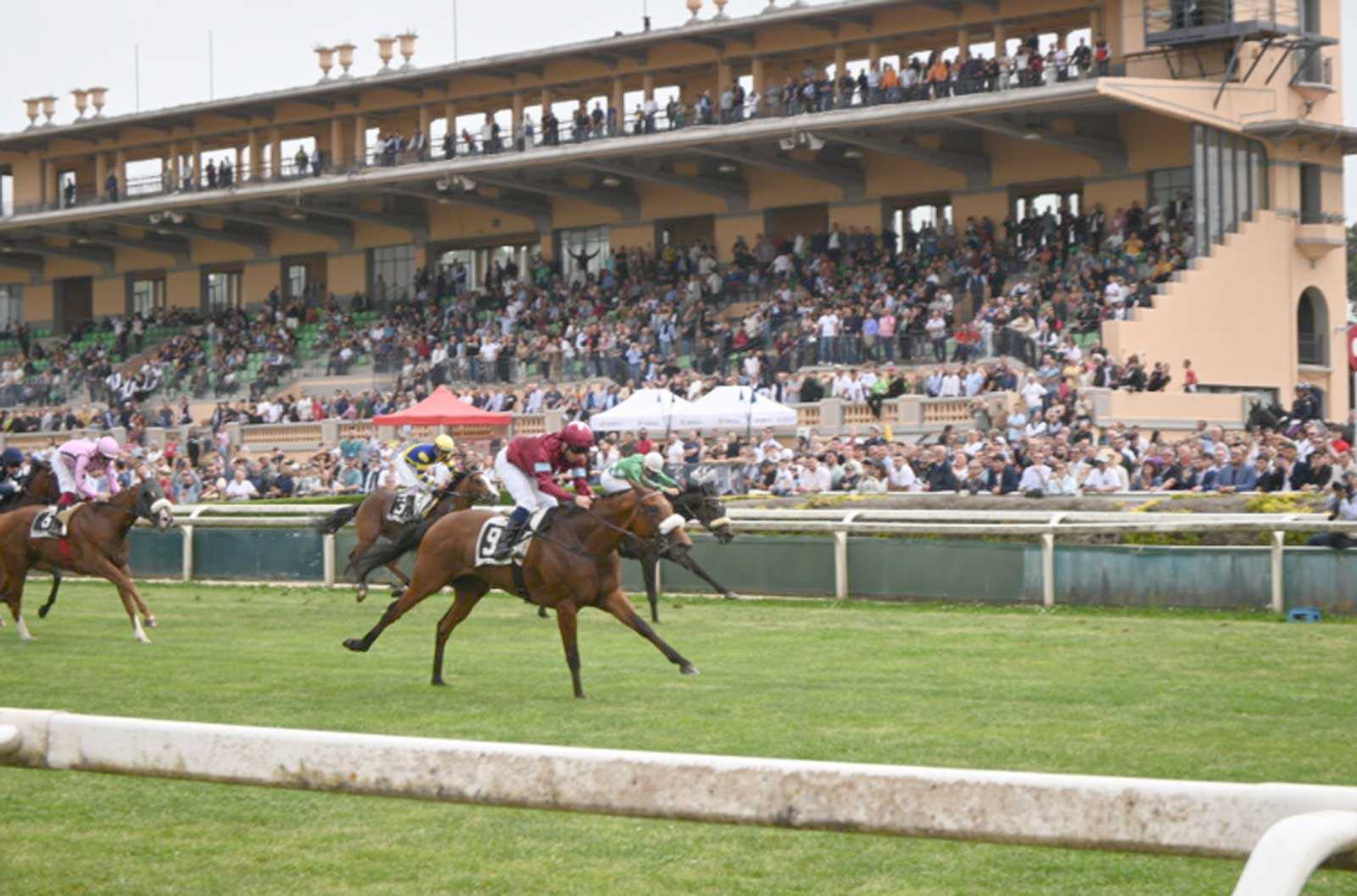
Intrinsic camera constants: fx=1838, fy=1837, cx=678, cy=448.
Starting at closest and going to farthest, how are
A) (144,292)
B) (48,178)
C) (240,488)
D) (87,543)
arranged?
(87,543), (240,488), (144,292), (48,178)

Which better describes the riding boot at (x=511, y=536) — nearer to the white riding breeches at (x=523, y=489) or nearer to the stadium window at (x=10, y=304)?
the white riding breeches at (x=523, y=489)

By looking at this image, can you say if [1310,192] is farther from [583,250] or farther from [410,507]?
[410,507]

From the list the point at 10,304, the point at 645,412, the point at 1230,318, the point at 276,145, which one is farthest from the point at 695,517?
the point at 10,304

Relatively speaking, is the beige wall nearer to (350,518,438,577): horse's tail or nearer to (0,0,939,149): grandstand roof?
(0,0,939,149): grandstand roof

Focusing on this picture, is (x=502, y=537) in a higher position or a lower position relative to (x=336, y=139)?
lower

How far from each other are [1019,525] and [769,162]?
67.4 feet

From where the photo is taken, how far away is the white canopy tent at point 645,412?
2561 cm

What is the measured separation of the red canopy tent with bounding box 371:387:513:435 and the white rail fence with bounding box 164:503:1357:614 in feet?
21.8

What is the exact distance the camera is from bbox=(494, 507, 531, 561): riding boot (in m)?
11.1

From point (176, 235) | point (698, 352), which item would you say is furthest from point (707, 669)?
point (176, 235)

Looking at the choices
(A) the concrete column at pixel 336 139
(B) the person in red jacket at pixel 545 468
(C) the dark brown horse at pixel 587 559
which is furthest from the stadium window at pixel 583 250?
(C) the dark brown horse at pixel 587 559

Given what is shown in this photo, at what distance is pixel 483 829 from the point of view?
6781 millimetres

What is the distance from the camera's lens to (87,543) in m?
14.8

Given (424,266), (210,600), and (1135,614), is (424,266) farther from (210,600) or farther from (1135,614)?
(1135,614)
